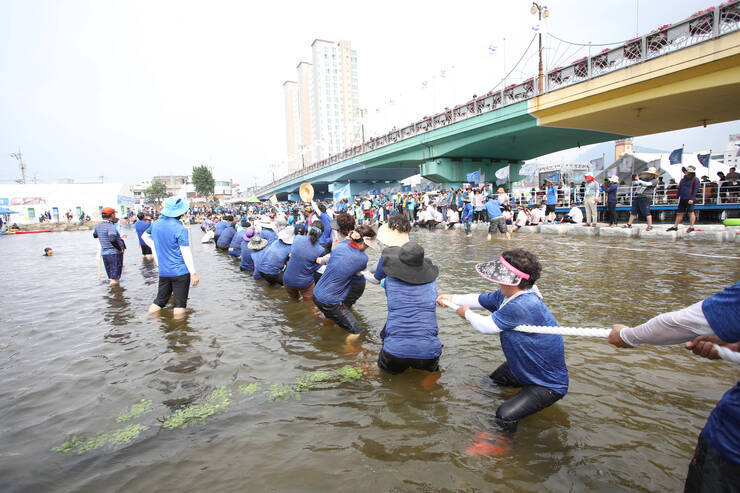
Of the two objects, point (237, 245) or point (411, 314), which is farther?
point (237, 245)

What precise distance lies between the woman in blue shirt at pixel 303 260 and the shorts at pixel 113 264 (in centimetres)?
510

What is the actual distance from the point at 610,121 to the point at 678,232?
1185cm

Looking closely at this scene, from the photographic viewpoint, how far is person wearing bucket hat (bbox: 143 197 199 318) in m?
5.50

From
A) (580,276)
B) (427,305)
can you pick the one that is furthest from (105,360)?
(580,276)

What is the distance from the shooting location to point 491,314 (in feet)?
10.7

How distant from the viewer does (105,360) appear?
445 centimetres

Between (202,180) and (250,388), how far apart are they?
98.0m

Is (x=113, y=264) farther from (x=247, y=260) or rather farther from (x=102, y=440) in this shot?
(x=102, y=440)

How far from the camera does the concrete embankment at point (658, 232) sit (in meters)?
10.7

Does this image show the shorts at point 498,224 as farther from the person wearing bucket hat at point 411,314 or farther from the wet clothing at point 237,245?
the person wearing bucket hat at point 411,314

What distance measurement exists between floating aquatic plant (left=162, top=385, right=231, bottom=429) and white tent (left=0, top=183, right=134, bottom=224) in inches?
2291

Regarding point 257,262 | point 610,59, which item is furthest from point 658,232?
point 257,262

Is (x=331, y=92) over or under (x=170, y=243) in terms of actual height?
over

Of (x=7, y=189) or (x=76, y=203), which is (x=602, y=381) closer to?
(x=76, y=203)
